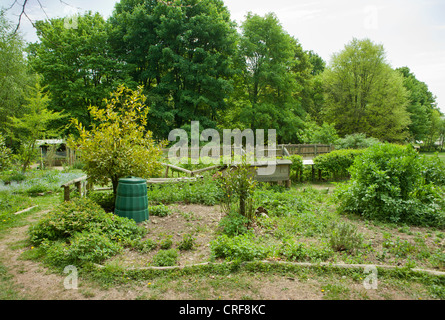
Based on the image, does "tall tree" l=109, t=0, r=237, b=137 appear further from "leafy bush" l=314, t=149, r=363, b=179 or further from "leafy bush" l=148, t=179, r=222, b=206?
"leafy bush" l=148, t=179, r=222, b=206

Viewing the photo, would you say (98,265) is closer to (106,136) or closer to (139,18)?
(106,136)

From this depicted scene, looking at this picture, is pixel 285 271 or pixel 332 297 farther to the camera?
pixel 285 271

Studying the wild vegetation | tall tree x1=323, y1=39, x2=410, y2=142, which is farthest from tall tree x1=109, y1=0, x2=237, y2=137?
tall tree x1=323, y1=39, x2=410, y2=142

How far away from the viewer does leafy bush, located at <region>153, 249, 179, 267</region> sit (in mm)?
3779

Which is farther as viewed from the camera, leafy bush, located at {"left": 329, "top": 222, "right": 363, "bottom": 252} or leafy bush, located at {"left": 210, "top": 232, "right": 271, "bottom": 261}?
leafy bush, located at {"left": 329, "top": 222, "right": 363, "bottom": 252}

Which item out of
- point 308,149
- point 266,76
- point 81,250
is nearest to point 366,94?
point 266,76

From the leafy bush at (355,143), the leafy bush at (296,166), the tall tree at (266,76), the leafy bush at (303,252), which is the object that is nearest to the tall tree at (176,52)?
the tall tree at (266,76)

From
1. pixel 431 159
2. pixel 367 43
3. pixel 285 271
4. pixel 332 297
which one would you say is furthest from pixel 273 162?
pixel 367 43

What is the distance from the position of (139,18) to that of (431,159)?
19.8 metres

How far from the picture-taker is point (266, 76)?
2309 cm

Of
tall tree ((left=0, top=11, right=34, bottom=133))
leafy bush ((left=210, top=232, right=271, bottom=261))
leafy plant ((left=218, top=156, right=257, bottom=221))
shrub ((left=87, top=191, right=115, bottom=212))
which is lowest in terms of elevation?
leafy bush ((left=210, top=232, right=271, bottom=261))

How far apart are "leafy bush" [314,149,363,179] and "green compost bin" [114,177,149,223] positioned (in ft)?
28.1

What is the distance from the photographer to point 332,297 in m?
2.99

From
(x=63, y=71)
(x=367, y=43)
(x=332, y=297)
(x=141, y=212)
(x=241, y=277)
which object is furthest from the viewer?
(x=367, y=43)
